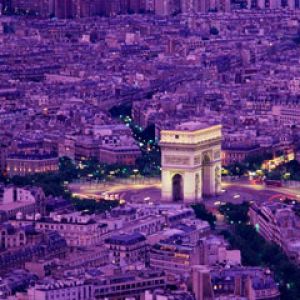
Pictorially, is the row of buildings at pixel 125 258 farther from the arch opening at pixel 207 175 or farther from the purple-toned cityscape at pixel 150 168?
the arch opening at pixel 207 175

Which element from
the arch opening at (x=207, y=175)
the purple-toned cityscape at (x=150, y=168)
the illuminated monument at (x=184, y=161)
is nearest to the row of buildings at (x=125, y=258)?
the purple-toned cityscape at (x=150, y=168)

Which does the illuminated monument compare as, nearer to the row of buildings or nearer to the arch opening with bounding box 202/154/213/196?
the arch opening with bounding box 202/154/213/196

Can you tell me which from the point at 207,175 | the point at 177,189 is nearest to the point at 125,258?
the point at 177,189

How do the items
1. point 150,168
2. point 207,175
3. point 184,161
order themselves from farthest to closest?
point 150,168 → point 207,175 → point 184,161

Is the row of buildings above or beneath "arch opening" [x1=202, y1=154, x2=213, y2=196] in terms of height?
above

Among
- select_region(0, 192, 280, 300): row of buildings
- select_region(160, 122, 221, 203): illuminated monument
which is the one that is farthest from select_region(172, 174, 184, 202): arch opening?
select_region(0, 192, 280, 300): row of buildings

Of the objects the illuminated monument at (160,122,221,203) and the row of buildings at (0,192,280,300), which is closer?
the row of buildings at (0,192,280,300)

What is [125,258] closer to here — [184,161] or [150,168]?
[184,161]

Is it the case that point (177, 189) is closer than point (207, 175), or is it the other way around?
point (177, 189)

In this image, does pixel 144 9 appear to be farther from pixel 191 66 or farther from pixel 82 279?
pixel 82 279
